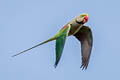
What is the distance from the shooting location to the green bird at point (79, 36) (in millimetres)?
18766

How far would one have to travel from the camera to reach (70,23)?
2028 cm

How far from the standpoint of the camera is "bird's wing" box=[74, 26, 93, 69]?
21.7 m

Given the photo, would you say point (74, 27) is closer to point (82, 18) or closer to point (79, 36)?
point (82, 18)

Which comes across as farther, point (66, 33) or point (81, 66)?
point (81, 66)

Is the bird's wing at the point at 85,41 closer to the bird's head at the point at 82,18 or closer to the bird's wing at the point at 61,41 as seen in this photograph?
the bird's head at the point at 82,18

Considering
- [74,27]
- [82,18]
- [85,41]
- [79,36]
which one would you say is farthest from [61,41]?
[85,41]

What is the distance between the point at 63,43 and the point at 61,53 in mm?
791

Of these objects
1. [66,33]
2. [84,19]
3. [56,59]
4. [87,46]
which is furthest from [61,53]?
[87,46]

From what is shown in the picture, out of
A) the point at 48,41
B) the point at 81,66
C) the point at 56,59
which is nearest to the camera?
the point at 56,59

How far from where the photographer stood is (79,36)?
21859 millimetres

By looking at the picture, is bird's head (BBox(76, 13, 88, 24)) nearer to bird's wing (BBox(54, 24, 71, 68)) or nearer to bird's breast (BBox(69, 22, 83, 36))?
bird's breast (BBox(69, 22, 83, 36))

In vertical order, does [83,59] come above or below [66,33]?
below

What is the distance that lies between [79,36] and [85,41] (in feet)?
1.30

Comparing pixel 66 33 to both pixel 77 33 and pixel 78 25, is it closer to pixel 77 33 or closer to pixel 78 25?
pixel 78 25
